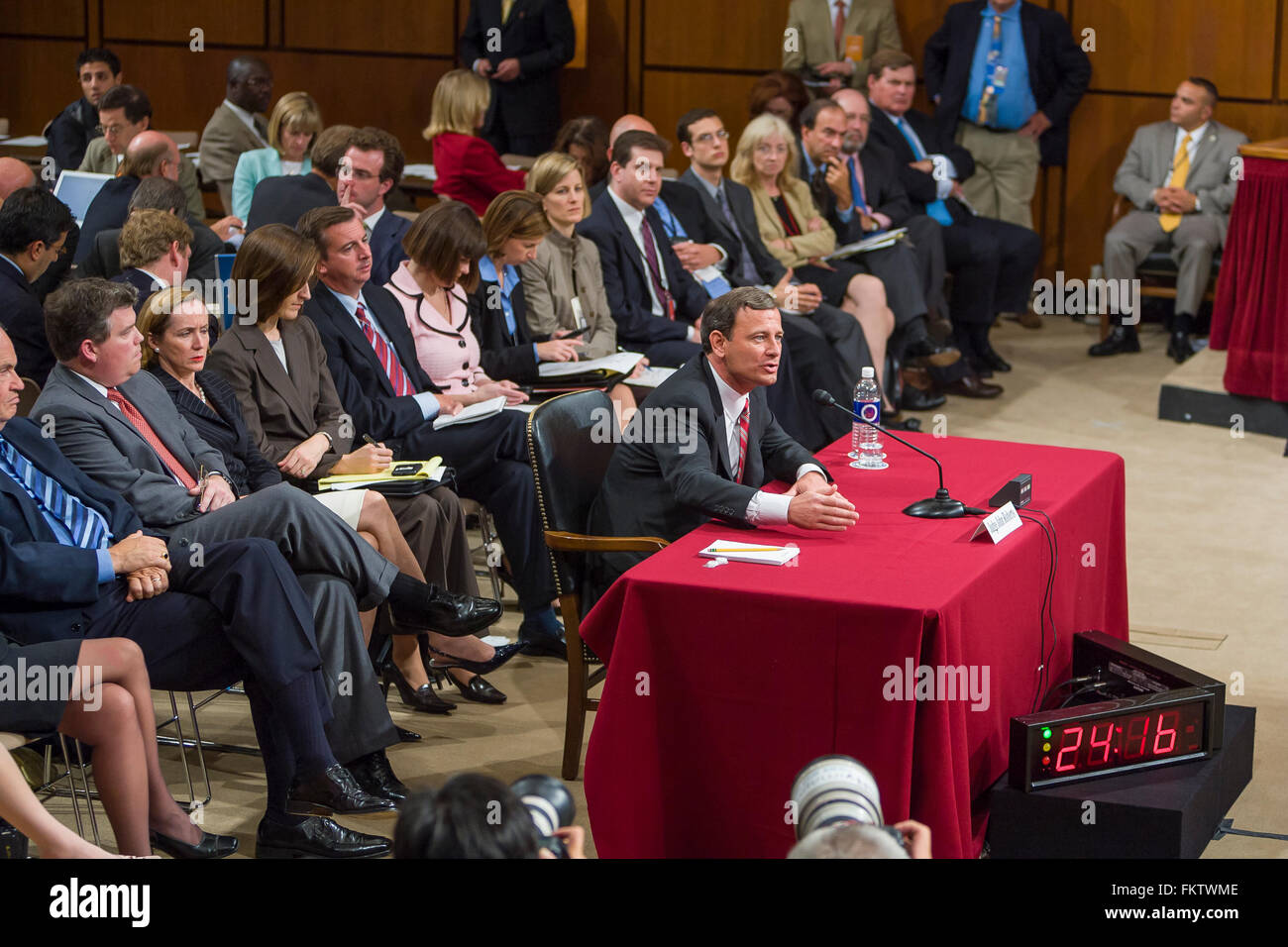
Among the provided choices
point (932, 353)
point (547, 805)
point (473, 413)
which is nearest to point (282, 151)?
point (473, 413)

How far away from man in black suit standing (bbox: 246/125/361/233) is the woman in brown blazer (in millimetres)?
1552

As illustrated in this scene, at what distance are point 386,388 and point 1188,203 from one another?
4.86 metres

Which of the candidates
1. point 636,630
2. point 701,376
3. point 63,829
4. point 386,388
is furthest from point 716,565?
point 386,388

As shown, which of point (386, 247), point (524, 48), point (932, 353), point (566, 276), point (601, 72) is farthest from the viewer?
point (601, 72)

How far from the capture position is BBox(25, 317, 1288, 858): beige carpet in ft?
12.4

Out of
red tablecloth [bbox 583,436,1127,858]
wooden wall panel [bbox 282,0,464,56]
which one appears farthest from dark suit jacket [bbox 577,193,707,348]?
wooden wall panel [bbox 282,0,464,56]

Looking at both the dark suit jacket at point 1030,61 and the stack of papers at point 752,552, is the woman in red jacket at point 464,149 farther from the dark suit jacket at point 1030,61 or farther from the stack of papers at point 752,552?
the stack of papers at point 752,552

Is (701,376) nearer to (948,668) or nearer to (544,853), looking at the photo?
(948,668)

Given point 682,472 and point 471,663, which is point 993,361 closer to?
point 471,663

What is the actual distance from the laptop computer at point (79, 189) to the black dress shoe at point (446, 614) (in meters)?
3.31

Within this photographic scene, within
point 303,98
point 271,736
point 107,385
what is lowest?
point 271,736

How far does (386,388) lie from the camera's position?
458 centimetres

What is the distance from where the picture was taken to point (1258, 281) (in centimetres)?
672

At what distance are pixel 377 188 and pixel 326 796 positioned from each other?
9.70ft
